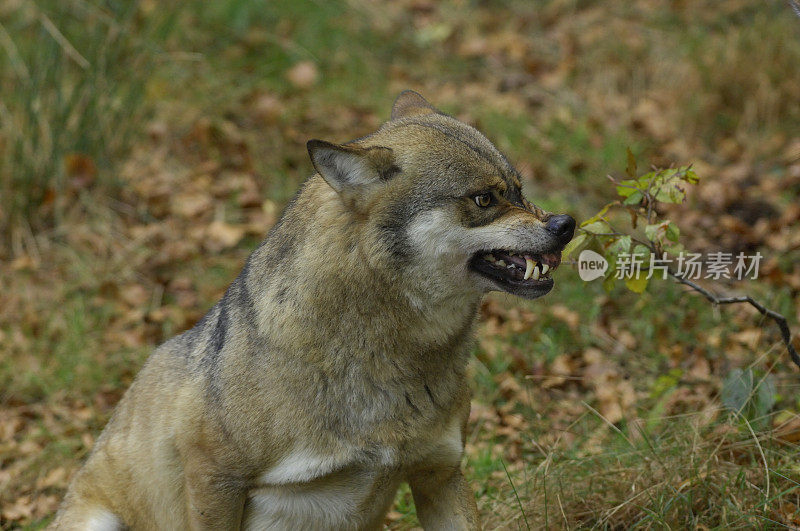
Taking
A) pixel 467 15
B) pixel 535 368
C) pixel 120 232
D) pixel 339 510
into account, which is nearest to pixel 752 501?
pixel 339 510

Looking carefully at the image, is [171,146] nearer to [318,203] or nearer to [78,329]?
[78,329]

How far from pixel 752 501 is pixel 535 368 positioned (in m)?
2.17

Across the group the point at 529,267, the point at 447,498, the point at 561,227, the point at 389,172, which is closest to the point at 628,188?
the point at 561,227

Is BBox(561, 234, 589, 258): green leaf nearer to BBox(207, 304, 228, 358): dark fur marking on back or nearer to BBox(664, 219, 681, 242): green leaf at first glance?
BBox(664, 219, 681, 242): green leaf

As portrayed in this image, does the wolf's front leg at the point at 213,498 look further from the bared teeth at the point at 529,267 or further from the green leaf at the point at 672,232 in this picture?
the green leaf at the point at 672,232

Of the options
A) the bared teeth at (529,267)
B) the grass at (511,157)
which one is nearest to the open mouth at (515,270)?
the bared teeth at (529,267)

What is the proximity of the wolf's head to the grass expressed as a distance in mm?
371

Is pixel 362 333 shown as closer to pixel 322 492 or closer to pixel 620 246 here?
pixel 322 492

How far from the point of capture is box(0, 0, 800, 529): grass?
14.2ft

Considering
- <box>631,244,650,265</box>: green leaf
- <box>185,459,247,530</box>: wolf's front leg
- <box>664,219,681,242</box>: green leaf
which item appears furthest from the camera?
<box>631,244,650,265</box>: green leaf

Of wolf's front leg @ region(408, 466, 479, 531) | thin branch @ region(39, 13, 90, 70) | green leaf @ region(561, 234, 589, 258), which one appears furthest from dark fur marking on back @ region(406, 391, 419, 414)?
thin branch @ region(39, 13, 90, 70)

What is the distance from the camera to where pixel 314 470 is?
11.2ft

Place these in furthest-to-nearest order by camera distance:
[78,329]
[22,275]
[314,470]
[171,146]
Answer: [171,146] < [22,275] < [78,329] < [314,470]

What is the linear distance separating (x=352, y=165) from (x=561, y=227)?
2.82ft
